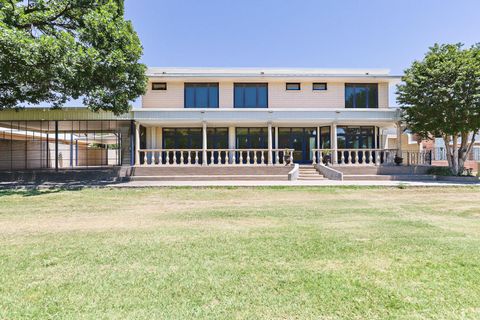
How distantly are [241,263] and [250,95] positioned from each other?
57.4 feet

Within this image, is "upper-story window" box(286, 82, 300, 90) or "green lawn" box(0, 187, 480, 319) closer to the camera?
"green lawn" box(0, 187, 480, 319)

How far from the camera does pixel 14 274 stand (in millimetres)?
3691

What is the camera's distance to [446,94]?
49.6 ft

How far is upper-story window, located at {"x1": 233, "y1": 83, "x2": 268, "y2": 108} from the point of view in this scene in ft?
66.6

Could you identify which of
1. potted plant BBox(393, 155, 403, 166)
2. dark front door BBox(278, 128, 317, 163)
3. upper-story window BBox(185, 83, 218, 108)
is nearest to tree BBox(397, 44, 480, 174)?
potted plant BBox(393, 155, 403, 166)

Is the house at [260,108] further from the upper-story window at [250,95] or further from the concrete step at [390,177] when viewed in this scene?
the concrete step at [390,177]

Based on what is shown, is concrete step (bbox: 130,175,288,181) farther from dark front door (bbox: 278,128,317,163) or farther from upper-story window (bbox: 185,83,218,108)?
upper-story window (bbox: 185,83,218,108)

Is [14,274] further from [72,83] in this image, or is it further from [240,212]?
[72,83]

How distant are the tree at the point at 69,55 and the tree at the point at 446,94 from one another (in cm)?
1516

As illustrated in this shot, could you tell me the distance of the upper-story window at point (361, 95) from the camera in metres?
20.6

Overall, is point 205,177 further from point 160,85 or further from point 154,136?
point 160,85

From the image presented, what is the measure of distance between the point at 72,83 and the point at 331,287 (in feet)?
42.3

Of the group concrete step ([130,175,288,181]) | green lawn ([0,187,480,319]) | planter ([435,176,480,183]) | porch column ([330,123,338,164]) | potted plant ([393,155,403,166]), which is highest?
porch column ([330,123,338,164])

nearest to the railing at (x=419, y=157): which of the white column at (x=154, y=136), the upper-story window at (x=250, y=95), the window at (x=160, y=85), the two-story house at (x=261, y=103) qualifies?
the two-story house at (x=261, y=103)
